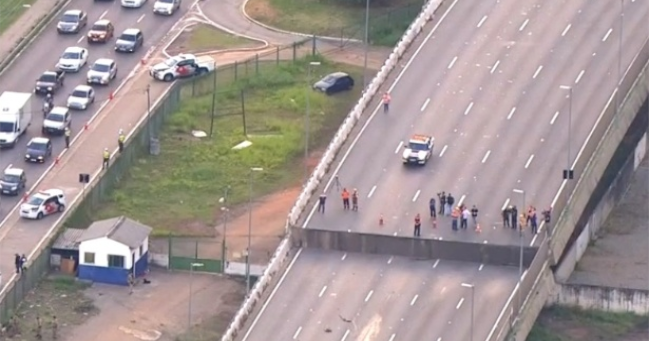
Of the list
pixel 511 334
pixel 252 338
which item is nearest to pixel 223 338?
pixel 252 338

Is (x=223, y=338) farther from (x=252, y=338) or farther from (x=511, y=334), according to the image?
(x=511, y=334)

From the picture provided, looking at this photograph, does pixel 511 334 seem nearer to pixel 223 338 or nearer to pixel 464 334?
pixel 464 334

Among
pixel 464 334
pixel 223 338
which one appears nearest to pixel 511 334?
pixel 464 334
